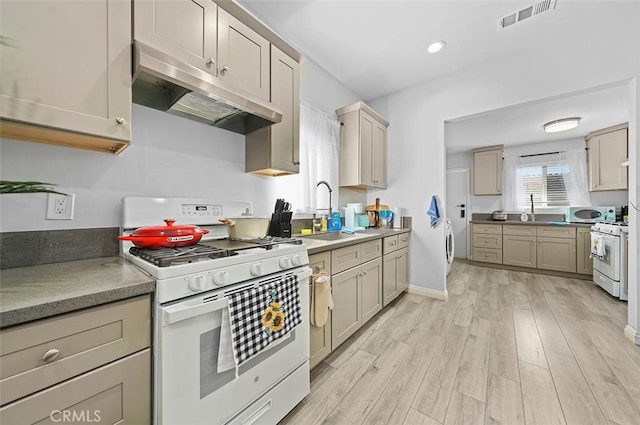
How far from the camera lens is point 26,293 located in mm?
696

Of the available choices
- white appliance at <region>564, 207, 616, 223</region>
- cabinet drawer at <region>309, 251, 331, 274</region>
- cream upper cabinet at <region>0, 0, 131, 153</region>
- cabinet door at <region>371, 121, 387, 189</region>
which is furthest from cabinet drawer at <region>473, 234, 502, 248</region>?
cream upper cabinet at <region>0, 0, 131, 153</region>

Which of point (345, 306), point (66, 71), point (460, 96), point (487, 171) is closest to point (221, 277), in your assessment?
point (66, 71)

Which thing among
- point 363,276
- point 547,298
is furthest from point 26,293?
point 547,298

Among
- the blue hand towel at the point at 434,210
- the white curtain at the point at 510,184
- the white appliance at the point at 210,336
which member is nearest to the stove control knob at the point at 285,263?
the white appliance at the point at 210,336

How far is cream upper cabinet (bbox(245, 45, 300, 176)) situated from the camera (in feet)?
5.71

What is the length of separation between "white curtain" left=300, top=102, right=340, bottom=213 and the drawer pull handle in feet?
6.18

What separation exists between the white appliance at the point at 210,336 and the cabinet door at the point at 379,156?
2.03m

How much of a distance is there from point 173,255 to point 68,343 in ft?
1.25

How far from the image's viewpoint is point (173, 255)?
0.99 m

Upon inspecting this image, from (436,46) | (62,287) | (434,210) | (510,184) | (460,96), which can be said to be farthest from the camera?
(510,184)

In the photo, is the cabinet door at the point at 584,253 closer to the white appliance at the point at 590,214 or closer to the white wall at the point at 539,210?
the white appliance at the point at 590,214

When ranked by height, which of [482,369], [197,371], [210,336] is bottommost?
[482,369]

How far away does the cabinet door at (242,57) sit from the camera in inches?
55.5

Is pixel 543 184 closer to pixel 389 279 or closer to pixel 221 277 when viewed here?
pixel 389 279
